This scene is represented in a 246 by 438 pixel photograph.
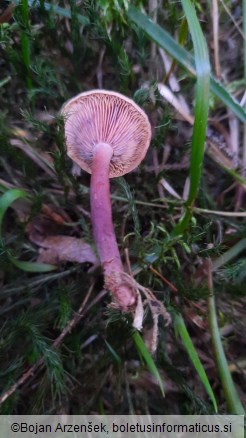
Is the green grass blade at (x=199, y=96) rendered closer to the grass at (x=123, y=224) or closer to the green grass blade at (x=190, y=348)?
the grass at (x=123, y=224)

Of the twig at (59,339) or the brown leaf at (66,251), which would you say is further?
the brown leaf at (66,251)

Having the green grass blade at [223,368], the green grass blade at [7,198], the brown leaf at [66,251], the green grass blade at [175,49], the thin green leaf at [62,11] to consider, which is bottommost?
the green grass blade at [223,368]

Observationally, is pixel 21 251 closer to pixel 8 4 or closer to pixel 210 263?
pixel 210 263

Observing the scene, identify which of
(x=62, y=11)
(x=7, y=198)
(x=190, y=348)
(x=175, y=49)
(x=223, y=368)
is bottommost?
(x=223, y=368)

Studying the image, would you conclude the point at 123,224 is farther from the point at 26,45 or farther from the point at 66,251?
the point at 26,45

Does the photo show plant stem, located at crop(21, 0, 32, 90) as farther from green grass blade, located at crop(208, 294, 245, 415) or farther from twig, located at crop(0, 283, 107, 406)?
green grass blade, located at crop(208, 294, 245, 415)

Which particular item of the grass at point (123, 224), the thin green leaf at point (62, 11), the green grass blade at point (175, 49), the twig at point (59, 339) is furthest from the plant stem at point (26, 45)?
the twig at point (59, 339)

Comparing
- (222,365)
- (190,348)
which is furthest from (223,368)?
(190,348)
